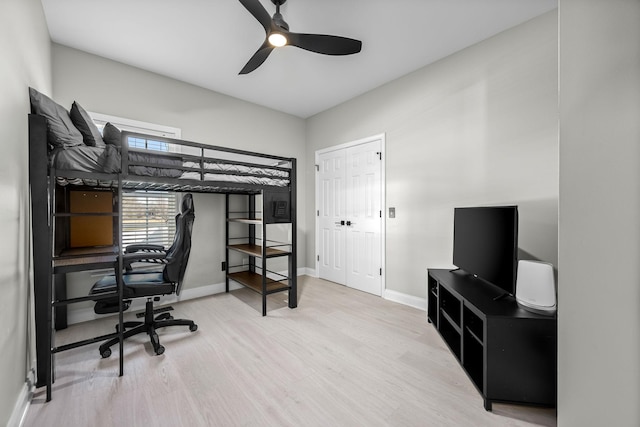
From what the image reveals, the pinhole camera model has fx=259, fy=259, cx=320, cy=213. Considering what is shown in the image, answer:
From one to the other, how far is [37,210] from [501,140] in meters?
3.55

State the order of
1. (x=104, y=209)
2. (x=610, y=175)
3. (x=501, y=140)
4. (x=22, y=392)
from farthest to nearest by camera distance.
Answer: (x=104, y=209), (x=501, y=140), (x=22, y=392), (x=610, y=175)

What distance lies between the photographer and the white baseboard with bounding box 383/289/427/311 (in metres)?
2.91

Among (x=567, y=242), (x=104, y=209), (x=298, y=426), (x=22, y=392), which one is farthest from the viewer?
(x=104, y=209)

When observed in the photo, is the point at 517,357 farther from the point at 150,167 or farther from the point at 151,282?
the point at 150,167

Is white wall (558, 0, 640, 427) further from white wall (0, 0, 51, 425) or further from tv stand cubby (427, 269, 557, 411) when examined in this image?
white wall (0, 0, 51, 425)

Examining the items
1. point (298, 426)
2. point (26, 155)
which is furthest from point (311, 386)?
point (26, 155)

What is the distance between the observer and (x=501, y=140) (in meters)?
2.34

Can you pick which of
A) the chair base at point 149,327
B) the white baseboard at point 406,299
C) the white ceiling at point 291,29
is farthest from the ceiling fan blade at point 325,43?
the white baseboard at point 406,299

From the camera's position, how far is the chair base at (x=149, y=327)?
203 cm

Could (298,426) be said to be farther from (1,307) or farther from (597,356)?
(1,307)

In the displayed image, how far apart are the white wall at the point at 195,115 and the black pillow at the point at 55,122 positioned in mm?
1089

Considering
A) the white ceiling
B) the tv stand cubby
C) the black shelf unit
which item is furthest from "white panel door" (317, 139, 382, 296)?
the tv stand cubby

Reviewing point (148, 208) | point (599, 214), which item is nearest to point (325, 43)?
point (599, 214)

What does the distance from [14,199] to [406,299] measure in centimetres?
335
